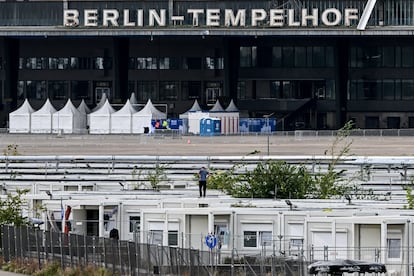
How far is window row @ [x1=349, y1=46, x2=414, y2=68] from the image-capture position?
164 metres

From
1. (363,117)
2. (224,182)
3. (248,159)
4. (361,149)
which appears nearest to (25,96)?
(363,117)

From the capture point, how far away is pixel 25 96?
16812 centimetres

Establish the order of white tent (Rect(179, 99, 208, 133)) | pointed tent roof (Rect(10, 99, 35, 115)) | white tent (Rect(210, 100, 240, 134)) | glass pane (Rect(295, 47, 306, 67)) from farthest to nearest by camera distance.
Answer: glass pane (Rect(295, 47, 306, 67)) < pointed tent roof (Rect(10, 99, 35, 115)) < white tent (Rect(210, 100, 240, 134)) < white tent (Rect(179, 99, 208, 133))

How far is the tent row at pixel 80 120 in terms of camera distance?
147 meters

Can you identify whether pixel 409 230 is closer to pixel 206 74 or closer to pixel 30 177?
pixel 30 177

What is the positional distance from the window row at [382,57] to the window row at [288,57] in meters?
2.46

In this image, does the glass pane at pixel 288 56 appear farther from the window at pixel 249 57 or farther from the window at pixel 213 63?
the window at pixel 213 63

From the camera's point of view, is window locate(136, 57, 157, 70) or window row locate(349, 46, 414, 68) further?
window locate(136, 57, 157, 70)

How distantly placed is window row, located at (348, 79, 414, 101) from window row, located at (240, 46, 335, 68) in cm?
304

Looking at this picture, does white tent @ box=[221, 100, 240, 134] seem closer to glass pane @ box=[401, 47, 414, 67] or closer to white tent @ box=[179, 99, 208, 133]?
white tent @ box=[179, 99, 208, 133]

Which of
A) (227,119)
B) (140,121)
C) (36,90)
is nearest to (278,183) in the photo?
(140,121)

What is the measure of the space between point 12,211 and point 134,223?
18.6 feet

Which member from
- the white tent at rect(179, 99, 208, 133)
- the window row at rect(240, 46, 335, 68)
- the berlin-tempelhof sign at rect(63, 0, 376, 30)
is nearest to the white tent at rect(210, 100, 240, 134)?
the white tent at rect(179, 99, 208, 133)

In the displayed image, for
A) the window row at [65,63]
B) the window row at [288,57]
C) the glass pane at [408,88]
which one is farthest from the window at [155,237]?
the window row at [65,63]
